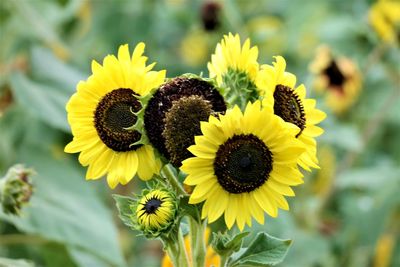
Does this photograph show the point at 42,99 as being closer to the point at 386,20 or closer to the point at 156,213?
the point at 156,213

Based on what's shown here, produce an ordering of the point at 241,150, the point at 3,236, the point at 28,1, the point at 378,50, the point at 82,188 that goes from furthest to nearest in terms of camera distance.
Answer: the point at 378,50 → the point at 28,1 → the point at 82,188 → the point at 3,236 → the point at 241,150

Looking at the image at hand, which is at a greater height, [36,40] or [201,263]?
[36,40]

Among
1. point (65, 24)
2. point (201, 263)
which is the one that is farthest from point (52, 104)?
point (201, 263)

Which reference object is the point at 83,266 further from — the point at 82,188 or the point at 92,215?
the point at 82,188

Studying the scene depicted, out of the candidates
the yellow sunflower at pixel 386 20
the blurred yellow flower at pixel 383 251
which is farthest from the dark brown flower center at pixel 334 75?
the blurred yellow flower at pixel 383 251

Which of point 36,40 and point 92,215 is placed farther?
point 36,40

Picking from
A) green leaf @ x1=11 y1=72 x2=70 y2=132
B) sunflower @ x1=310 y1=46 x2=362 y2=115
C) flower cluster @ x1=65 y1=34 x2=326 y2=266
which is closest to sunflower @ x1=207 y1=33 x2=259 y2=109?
flower cluster @ x1=65 y1=34 x2=326 y2=266

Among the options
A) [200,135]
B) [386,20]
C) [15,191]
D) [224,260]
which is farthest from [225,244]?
[386,20]

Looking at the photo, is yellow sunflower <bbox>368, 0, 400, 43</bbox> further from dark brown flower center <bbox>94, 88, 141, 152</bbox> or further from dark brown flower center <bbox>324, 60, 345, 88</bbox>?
dark brown flower center <bbox>94, 88, 141, 152</bbox>
